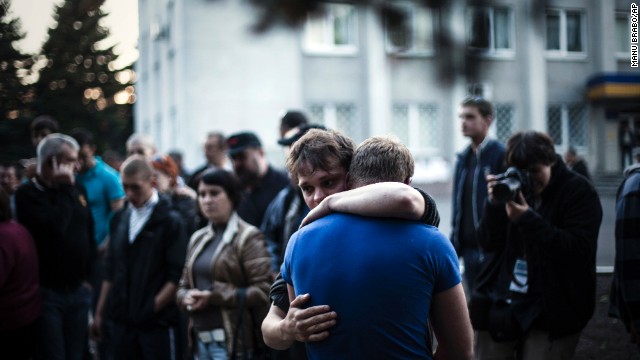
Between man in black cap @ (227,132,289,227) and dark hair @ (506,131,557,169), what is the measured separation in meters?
1.98

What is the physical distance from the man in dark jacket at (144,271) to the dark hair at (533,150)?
2.52 m

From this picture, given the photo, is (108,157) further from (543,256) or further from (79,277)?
(543,256)

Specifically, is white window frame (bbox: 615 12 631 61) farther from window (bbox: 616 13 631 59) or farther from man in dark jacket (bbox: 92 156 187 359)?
man in dark jacket (bbox: 92 156 187 359)

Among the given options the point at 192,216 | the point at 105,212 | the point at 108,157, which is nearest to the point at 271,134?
the point at 108,157

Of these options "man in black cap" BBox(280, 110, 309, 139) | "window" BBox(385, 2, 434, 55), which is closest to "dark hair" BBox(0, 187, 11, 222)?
"man in black cap" BBox(280, 110, 309, 139)

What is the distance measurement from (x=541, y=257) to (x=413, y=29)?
8.74ft

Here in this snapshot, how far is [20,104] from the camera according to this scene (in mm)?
5871

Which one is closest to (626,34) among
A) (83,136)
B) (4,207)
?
(4,207)

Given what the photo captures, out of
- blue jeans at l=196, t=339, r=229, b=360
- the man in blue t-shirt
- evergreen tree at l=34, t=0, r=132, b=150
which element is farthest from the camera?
blue jeans at l=196, t=339, r=229, b=360

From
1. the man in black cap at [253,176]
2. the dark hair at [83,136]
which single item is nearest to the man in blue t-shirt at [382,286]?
the man in black cap at [253,176]

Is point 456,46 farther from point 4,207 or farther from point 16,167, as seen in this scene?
point 16,167

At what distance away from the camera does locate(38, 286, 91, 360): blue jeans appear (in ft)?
18.7

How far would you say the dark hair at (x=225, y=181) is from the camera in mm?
5199

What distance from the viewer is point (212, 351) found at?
493 centimetres
